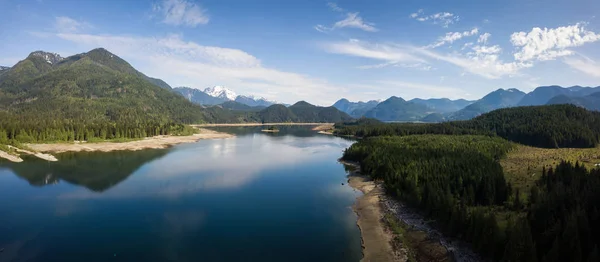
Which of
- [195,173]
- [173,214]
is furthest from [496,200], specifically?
[195,173]

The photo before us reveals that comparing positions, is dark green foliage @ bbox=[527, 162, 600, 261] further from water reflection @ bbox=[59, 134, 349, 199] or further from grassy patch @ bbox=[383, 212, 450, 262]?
water reflection @ bbox=[59, 134, 349, 199]

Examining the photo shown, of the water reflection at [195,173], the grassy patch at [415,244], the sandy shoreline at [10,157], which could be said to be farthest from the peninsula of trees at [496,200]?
the sandy shoreline at [10,157]

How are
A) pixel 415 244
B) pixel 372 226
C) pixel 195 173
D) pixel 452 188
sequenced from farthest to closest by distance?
1. pixel 195 173
2. pixel 452 188
3. pixel 372 226
4. pixel 415 244

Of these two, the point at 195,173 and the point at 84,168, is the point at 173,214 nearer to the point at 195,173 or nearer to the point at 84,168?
the point at 195,173

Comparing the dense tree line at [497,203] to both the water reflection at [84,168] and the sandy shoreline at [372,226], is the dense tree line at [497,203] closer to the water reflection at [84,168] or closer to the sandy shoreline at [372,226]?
the sandy shoreline at [372,226]

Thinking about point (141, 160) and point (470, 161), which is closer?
point (470, 161)

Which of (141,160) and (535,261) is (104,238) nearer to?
(535,261)

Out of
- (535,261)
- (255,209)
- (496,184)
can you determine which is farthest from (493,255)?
(255,209)
